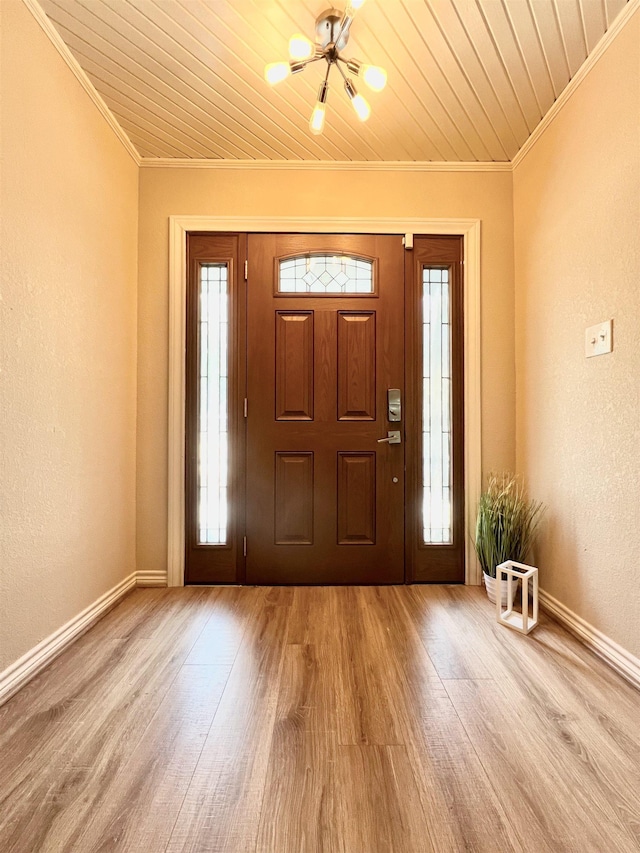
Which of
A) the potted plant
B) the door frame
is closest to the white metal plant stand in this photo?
the potted plant

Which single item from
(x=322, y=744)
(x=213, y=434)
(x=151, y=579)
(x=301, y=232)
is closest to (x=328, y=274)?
(x=301, y=232)

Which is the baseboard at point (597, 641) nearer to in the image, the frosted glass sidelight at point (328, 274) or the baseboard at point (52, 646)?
the frosted glass sidelight at point (328, 274)

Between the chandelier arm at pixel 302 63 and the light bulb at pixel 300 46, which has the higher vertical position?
the chandelier arm at pixel 302 63

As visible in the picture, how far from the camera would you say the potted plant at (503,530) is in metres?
2.11

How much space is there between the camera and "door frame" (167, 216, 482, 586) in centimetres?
236

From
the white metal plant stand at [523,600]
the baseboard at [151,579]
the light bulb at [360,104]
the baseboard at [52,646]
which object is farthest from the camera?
the baseboard at [151,579]

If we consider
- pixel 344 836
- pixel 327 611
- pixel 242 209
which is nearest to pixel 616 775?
pixel 344 836

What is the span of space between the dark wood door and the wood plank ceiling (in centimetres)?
53

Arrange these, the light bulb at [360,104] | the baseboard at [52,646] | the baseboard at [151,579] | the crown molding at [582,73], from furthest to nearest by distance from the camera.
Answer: the baseboard at [151,579] < the light bulb at [360,104] < the crown molding at [582,73] < the baseboard at [52,646]

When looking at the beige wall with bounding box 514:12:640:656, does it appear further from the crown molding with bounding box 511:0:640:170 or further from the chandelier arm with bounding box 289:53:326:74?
the chandelier arm with bounding box 289:53:326:74

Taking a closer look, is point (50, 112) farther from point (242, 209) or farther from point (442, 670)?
point (442, 670)

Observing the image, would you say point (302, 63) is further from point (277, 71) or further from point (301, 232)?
point (301, 232)

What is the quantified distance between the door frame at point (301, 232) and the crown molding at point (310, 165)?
0.30 m

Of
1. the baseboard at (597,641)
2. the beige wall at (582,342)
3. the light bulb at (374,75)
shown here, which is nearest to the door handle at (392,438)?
the beige wall at (582,342)
